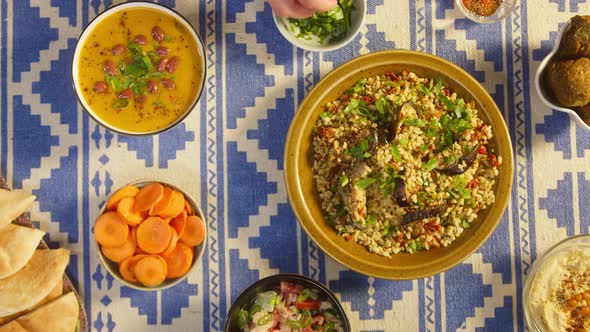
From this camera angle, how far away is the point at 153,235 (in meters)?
2.49

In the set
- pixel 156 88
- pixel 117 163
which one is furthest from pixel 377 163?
pixel 117 163

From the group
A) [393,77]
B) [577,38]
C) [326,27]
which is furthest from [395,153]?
[577,38]

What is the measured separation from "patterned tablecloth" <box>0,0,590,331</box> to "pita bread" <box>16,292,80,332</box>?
0.13 m

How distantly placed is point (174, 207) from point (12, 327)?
783mm

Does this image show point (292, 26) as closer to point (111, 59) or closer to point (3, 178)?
point (111, 59)

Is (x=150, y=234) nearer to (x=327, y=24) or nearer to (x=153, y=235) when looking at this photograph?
(x=153, y=235)

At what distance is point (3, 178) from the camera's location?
2676mm

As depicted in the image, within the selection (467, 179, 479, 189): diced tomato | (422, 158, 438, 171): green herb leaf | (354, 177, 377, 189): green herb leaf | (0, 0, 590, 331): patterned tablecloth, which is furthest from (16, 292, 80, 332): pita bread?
(467, 179, 479, 189): diced tomato

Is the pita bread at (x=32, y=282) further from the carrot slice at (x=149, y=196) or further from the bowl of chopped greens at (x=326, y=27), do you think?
the bowl of chopped greens at (x=326, y=27)

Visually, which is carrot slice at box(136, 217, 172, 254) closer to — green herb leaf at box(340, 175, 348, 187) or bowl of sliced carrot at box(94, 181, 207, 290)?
bowl of sliced carrot at box(94, 181, 207, 290)

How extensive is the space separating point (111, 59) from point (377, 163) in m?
1.09

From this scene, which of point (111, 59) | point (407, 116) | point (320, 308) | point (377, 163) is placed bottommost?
point (320, 308)

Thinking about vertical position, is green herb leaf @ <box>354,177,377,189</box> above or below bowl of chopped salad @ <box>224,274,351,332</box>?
above

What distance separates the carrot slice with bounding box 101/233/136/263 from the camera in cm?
253
